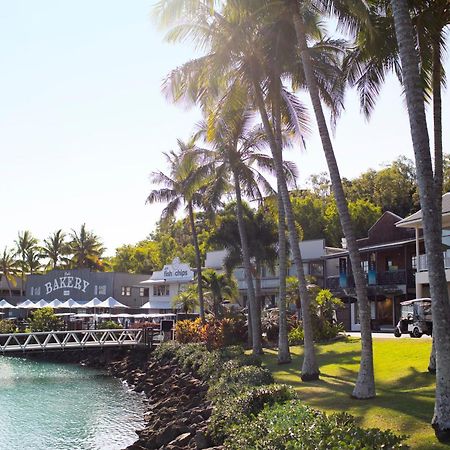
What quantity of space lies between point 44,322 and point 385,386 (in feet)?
139

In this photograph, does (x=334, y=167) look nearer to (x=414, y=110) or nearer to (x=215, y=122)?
(x=414, y=110)

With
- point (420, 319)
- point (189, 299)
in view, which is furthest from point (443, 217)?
point (189, 299)

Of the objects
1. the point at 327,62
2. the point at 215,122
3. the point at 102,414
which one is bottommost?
the point at 102,414

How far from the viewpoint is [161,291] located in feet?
198

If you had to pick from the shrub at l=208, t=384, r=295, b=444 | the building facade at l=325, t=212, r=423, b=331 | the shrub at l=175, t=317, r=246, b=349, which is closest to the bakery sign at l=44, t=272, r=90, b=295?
the building facade at l=325, t=212, r=423, b=331

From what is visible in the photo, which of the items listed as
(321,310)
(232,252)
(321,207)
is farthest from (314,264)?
(321,207)

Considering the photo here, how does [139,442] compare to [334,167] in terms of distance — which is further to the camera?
[139,442]

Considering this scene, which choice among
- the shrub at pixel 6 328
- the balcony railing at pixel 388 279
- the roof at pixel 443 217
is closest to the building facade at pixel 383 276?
the balcony railing at pixel 388 279

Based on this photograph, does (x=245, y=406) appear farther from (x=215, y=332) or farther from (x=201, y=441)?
(x=215, y=332)

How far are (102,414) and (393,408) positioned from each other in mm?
15969

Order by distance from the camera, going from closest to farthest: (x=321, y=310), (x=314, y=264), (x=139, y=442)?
(x=139, y=442) → (x=321, y=310) → (x=314, y=264)

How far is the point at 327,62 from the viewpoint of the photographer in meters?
22.0

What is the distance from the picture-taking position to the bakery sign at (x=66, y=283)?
67.1 meters

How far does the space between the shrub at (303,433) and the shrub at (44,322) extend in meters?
44.0
